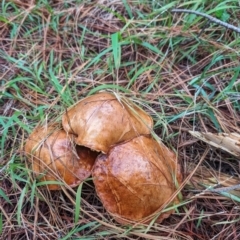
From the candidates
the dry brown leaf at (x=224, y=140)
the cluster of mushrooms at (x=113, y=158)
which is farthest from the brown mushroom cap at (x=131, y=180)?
the dry brown leaf at (x=224, y=140)

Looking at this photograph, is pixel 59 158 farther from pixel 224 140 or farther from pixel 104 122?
pixel 224 140

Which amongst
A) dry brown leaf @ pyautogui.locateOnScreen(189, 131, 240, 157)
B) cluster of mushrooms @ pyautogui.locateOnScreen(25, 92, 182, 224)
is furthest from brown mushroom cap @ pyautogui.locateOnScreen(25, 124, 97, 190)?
dry brown leaf @ pyautogui.locateOnScreen(189, 131, 240, 157)

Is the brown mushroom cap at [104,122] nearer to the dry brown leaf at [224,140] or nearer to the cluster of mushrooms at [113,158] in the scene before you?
the cluster of mushrooms at [113,158]

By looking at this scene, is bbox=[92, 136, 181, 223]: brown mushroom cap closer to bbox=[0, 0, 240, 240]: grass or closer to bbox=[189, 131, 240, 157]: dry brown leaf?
bbox=[0, 0, 240, 240]: grass

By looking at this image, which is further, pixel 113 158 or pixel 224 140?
pixel 224 140

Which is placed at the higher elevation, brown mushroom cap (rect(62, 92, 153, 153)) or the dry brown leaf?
brown mushroom cap (rect(62, 92, 153, 153))

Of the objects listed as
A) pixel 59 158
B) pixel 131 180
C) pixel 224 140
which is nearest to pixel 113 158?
pixel 131 180

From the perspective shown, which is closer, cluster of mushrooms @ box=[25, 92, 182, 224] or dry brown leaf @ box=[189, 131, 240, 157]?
cluster of mushrooms @ box=[25, 92, 182, 224]
